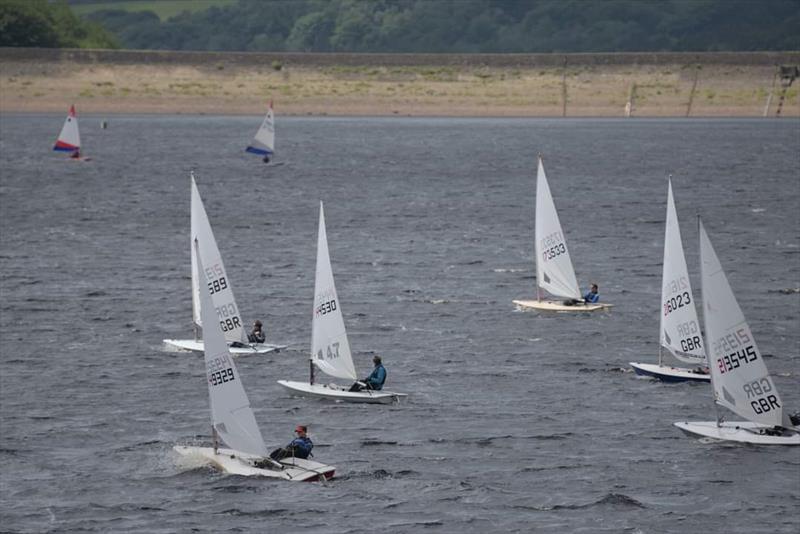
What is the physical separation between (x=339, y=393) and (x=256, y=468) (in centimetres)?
808

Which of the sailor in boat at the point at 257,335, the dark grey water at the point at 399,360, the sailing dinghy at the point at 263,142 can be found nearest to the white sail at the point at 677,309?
the dark grey water at the point at 399,360

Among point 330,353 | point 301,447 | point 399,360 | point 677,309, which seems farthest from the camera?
point 399,360

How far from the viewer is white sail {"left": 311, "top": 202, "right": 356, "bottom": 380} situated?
4934 cm

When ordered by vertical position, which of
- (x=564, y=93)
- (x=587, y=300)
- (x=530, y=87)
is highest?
(x=587, y=300)

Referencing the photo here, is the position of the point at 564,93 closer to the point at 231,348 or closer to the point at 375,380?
the point at 231,348

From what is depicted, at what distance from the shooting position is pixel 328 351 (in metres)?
49.5

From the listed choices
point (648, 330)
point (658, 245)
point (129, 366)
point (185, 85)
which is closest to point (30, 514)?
point (129, 366)

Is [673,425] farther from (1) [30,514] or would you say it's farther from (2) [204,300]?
(1) [30,514]

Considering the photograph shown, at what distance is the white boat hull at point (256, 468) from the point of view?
40.4 metres

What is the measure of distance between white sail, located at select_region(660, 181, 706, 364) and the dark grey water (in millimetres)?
1753

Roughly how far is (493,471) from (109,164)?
341 ft

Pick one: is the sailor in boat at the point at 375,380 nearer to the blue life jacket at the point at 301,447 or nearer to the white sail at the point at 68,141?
the blue life jacket at the point at 301,447

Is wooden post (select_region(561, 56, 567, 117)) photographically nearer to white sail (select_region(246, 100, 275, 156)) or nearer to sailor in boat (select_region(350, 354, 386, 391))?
white sail (select_region(246, 100, 275, 156))

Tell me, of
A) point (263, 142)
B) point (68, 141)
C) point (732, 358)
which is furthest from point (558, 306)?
point (68, 141)
